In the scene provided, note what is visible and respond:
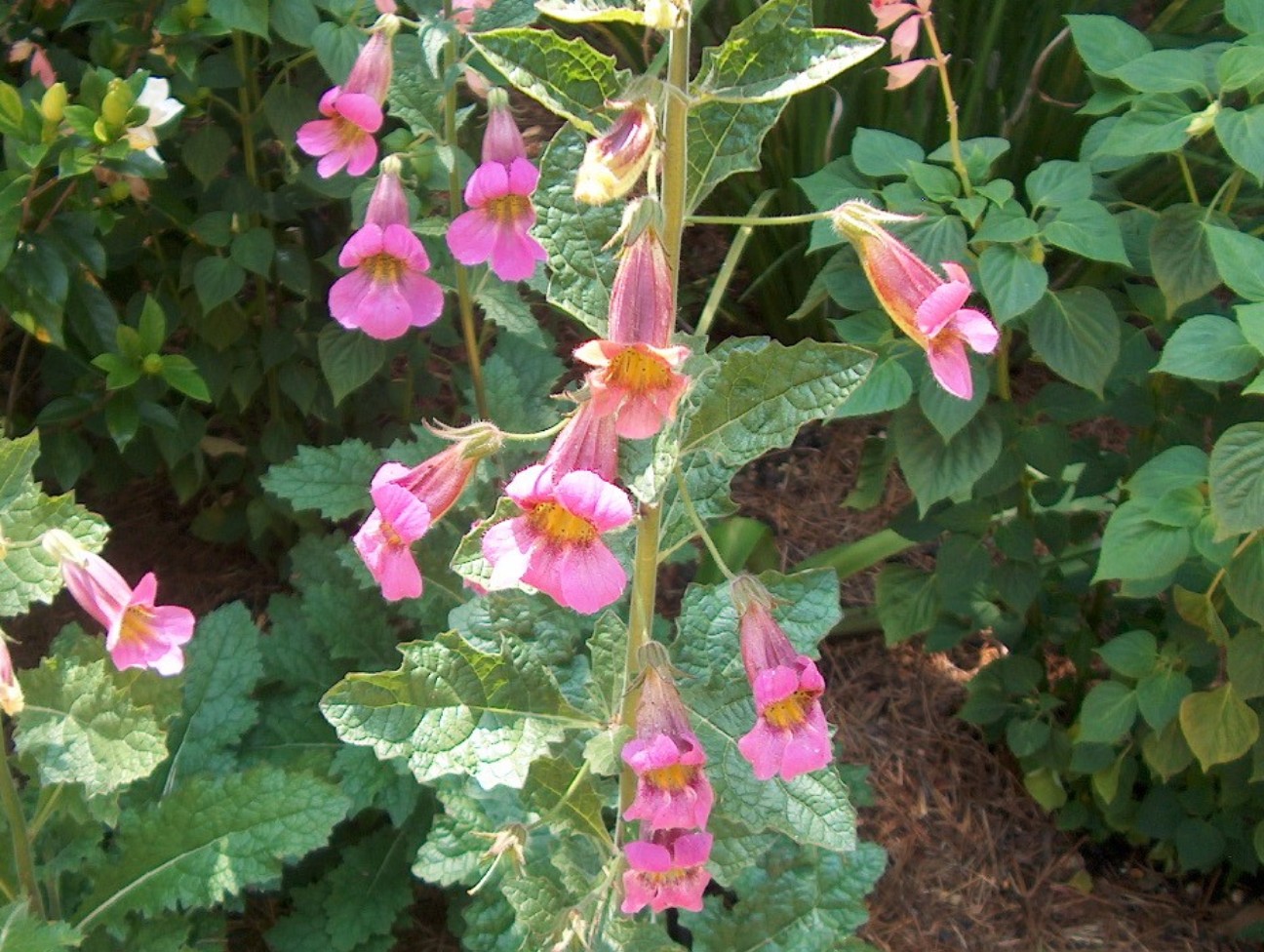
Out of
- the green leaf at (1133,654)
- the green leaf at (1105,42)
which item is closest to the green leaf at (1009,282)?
the green leaf at (1105,42)

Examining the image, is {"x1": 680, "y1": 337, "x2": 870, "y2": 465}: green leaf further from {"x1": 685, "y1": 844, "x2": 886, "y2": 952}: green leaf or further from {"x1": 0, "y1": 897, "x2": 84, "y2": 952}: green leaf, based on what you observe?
{"x1": 0, "y1": 897, "x2": 84, "y2": 952}: green leaf

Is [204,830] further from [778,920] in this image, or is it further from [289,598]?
[778,920]

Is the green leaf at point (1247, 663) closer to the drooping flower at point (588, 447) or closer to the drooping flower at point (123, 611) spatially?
the drooping flower at point (588, 447)

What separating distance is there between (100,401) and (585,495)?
162 cm

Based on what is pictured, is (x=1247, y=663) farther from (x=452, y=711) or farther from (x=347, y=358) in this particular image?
(x=347, y=358)

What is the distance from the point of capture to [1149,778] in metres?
2.36

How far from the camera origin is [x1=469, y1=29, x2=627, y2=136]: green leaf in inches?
45.0

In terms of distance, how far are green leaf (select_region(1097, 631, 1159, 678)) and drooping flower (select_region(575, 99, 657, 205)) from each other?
1.43m

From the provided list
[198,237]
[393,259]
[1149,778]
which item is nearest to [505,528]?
[393,259]

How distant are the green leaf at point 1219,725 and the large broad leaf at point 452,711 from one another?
1114mm

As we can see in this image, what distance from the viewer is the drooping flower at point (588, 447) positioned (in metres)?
1.15

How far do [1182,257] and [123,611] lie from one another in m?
1.56

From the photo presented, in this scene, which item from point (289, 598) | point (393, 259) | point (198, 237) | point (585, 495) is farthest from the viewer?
point (289, 598)

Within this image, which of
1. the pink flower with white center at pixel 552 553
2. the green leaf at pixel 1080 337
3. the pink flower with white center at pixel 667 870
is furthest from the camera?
the green leaf at pixel 1080 337
